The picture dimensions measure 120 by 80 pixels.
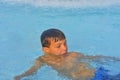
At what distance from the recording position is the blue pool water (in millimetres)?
2066

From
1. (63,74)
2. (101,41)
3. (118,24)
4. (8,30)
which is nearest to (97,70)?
(63,74)

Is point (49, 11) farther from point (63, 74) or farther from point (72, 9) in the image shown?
point (63, 74)

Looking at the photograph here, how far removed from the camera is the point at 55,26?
2.21 meters

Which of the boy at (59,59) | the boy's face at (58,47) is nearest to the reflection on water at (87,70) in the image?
the boy at (59,59)

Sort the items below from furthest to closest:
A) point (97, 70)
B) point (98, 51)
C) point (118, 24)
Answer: point (118, 24) → point (98, 51) → point (97, 70)

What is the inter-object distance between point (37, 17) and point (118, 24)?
1.85 ft

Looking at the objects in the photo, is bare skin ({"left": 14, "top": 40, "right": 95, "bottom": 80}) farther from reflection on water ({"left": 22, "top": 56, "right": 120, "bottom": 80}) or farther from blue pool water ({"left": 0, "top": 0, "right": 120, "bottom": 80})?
blue pool water ({"left": 0, "top": 0, "right": 120, "bottom": 80})

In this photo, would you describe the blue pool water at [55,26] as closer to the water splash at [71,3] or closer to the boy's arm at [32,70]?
the water splash at [71,3]

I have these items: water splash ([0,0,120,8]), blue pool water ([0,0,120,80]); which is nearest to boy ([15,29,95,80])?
blue pool water ([0,0,120,80])

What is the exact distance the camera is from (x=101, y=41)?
2174 millimetres

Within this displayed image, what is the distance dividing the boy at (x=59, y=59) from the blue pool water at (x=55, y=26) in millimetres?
108

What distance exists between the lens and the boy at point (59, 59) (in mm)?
1771

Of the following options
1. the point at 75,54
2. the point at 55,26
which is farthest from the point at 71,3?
the point at 75,54

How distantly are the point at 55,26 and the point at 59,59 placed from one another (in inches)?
15.9
